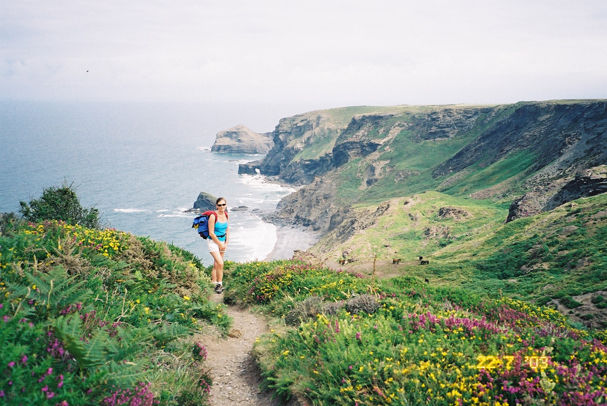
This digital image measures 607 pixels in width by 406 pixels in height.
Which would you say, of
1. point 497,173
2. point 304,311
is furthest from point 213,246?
point 497,173

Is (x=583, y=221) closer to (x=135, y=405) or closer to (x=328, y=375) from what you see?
(x=328, y=375)

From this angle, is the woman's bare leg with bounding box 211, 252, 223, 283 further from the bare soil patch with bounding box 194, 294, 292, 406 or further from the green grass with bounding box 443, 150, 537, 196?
the green grass with bounding box 443, 150, 537, 196

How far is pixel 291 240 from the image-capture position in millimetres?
100062

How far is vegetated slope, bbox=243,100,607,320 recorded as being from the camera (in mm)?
21453

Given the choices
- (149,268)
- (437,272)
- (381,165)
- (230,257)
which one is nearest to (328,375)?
(149,268)

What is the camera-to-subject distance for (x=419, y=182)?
108312mm

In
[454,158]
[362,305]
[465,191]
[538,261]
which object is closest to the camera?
[362,305]

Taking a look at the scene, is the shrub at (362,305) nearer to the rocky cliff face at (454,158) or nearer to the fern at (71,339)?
the fern at (71,339)

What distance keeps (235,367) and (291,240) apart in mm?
92685

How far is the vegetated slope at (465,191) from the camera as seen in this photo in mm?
21453

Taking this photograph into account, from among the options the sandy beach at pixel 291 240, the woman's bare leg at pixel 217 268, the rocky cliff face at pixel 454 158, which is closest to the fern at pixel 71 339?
the woman's bare leg at pixel 217 268

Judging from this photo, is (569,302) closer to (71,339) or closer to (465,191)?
(71,339)

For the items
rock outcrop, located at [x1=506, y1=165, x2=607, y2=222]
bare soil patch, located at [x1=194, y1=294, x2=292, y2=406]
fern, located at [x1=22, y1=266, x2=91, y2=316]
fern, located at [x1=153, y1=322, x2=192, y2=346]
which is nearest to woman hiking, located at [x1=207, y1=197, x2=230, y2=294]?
bare soil patch, located at [x1=194, y1=294, x2=292, y2=406]

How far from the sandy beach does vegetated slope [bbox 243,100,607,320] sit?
5668 mm
